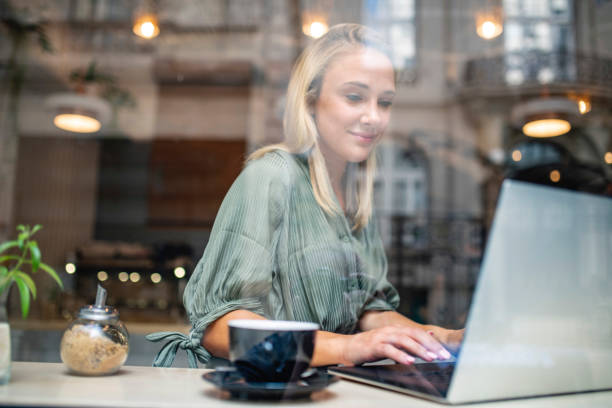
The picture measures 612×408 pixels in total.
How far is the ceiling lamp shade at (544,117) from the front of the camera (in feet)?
13.2

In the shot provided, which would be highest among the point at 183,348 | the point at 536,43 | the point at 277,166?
the point at 536,43

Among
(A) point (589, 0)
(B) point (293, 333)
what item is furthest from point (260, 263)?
(A) point (589, 0)

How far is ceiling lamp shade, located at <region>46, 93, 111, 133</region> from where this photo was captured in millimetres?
3666

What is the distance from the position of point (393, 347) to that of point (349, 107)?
37 centimetres

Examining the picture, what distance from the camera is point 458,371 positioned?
36 cm

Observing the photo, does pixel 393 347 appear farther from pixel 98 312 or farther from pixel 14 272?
pixel 14 272

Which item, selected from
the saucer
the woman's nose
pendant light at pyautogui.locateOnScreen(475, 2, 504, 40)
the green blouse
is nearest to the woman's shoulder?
the green blouse

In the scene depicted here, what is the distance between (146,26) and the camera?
12.4 ft

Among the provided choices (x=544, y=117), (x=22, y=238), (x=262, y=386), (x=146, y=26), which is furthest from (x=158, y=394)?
(x=544, y=117)

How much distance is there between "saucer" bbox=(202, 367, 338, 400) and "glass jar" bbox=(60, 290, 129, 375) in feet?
0.36

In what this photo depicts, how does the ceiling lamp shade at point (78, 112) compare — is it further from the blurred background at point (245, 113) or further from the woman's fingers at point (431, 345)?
the woman's fingers at point (431, 345)

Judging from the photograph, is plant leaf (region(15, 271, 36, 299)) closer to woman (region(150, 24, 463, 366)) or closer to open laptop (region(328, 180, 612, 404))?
woman (region(150, 24, 463, 366))

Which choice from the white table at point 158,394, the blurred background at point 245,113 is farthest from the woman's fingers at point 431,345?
the blurred background at point 245,113

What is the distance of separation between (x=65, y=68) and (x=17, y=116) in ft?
1.91
